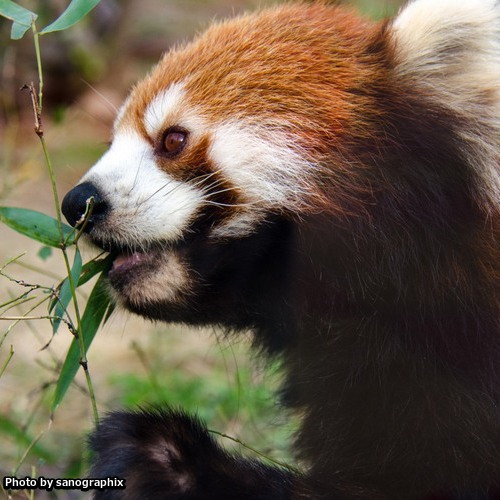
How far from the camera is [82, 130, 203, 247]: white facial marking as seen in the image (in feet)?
7.98

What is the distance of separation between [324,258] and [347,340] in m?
0.25

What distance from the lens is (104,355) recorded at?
18.3 feet

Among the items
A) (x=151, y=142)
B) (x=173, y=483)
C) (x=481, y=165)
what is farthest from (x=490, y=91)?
(x=173, y=483)

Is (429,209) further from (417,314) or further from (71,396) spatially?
(71,396)

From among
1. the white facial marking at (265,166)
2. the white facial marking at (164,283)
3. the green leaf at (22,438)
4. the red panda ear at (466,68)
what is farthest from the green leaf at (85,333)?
the red panda ear at (466,68)

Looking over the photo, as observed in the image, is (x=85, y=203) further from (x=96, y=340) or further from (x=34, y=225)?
(x=96, y=340)

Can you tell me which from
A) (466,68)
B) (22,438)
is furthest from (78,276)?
(466,68)

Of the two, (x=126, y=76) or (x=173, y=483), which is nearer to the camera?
(x=173, y=483)

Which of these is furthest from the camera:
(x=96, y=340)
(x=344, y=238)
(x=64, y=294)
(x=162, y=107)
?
(x=96, y=340)

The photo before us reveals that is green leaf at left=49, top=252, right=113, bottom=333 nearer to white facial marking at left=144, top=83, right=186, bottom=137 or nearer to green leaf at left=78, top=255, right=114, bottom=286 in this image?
green leaf at left=78, top=255, right=114, bottom=286

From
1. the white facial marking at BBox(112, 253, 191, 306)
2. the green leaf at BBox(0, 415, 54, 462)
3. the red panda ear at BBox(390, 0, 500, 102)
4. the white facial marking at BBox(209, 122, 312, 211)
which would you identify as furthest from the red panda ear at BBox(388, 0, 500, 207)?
the green leaf at BBox(0, 415, 54, 462)

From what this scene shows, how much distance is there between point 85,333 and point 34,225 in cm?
39

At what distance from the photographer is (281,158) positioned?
2.46 meters

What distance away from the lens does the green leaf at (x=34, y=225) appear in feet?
9.27
